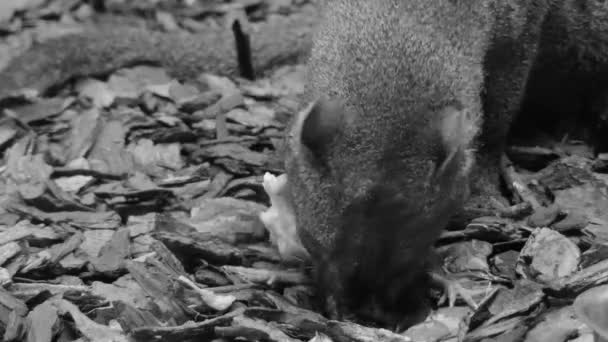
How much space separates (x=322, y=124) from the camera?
399 centimetres

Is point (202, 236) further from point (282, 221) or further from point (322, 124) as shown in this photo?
point (322, 124)

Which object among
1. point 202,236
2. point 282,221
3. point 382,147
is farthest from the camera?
point 202,236

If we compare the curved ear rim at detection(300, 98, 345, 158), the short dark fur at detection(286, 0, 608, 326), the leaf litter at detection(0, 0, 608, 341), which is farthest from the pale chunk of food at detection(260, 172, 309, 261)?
the curved ear rim at detection(300, 98, 345, 158)

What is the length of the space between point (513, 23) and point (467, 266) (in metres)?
1.63

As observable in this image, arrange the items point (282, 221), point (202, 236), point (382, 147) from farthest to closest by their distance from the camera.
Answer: point (202, 236), point (282, 221), point (382, 147)

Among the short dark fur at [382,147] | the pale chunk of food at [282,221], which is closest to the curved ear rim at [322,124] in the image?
the short dark fur at [382,147]

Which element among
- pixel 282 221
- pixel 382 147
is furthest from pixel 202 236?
pixel 382 147

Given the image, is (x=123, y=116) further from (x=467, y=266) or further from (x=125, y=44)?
(x=467, y=266)

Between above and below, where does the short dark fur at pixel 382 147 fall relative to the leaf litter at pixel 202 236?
above

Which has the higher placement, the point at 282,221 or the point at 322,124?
the point at 322,124

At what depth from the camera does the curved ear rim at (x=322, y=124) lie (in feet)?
13.0

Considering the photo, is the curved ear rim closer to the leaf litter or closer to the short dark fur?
the short dark fur

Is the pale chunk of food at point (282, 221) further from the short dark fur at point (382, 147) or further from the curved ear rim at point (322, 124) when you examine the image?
the curved ear rim at point (322, 124)

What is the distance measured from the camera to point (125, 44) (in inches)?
285
